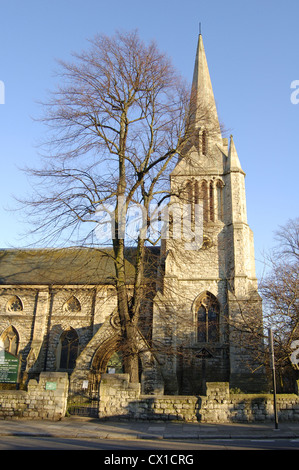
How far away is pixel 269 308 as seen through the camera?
1739 cm

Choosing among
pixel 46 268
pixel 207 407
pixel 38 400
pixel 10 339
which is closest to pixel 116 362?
pixel 10 339

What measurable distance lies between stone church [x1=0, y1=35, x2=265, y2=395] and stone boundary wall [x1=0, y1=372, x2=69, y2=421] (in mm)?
3811

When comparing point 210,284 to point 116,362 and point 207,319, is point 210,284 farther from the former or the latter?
point 116,362

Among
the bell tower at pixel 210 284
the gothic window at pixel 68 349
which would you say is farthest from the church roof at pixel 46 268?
the gothic window at pixel 68 349

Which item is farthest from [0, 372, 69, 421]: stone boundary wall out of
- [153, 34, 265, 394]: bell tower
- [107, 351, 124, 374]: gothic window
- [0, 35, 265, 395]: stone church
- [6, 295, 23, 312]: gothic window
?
[6, 295, 23, 312]: gothic window

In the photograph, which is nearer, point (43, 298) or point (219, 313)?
point (219, 313)

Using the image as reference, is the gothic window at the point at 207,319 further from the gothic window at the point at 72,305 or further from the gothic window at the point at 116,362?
the gothic window at the point at 72,305

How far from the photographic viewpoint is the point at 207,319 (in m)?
20.1

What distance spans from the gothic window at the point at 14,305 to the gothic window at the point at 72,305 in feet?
8.54

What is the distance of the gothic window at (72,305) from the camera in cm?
2186

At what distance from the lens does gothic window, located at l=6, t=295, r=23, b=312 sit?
2225 cm

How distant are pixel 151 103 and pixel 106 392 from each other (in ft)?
34.9

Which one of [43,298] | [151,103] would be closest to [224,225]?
[151,103]
